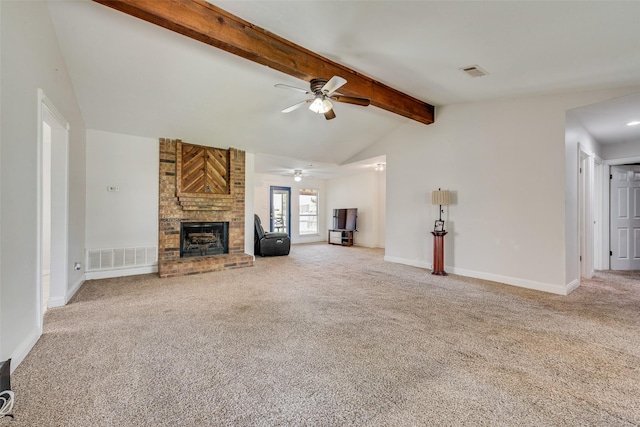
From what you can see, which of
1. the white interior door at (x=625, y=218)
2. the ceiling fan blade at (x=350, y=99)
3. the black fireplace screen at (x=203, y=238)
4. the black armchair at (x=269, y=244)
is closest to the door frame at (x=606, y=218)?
the white interior door at (x=625, y=218)

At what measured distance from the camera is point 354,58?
11.2ft

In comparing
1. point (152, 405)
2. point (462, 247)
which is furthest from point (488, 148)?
point (152, 405)

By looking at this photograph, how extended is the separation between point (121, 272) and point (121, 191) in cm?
138

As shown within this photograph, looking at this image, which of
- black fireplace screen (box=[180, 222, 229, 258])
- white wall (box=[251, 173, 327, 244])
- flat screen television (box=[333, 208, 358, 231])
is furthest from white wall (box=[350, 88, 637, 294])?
white wall (box=[251, 173, 327, 244])

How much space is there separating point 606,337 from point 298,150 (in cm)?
556

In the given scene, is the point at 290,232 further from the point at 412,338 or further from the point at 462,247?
the point at 412,338

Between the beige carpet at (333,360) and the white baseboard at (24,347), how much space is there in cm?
7

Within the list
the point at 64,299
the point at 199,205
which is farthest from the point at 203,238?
the point at 64,299

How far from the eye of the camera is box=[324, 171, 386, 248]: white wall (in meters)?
8.94

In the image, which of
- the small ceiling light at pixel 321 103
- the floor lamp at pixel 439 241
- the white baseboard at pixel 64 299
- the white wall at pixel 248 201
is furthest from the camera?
the white wall at pixel 248 201

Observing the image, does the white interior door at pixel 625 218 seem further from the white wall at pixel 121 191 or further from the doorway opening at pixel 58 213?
the doorway opening at pixel 58 213

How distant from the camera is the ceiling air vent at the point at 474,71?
3.35 meters

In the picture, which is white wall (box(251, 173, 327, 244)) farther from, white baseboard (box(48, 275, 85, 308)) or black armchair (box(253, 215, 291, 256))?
white baseboard (box(48, 275, 85, 308))

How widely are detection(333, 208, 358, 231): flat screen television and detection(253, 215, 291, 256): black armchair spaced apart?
2.64m
